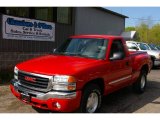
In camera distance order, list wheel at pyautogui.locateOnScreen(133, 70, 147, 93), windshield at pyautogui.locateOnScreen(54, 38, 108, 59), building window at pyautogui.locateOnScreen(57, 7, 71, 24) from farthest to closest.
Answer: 1. building window at pyautogui.locateOnScreen(57, 7, 71, 24)
2. wheel at pyautogui.locateOnScreen(133, 70, 147, 93)
3. windshield at pyautogui.locateOnScreen(54, 38, 108, 59)

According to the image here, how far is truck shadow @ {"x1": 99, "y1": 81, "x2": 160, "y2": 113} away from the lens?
6707 millimetres

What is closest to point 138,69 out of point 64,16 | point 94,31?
point 64,16

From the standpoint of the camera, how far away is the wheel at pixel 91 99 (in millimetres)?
5523

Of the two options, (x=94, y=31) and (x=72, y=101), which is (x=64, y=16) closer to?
(x=94, y=31)

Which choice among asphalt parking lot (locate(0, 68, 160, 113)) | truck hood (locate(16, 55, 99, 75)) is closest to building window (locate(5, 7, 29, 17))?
asphalt parking lot (locate(0, 68, 160, 113))

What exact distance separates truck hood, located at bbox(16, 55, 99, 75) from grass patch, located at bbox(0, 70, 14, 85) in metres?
3.97

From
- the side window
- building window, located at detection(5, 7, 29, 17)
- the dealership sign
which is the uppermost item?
building window, located at detection(5, 7, 29, 17)

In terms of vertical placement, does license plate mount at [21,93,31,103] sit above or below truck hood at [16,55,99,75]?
below

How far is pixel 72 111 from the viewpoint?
540 centimetres

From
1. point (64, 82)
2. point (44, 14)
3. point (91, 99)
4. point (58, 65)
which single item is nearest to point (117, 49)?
point (91, 99)

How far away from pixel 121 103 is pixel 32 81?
9.30 feet

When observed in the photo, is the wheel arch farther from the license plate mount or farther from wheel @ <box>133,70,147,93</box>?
wheel @ <box>133,70,147,93</box>

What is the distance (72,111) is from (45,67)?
105 centimetres

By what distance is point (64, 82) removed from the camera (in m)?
5.18
